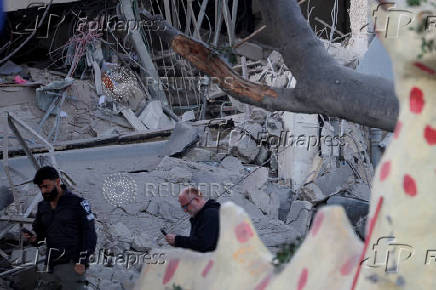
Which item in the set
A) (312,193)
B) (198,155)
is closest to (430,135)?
(312,193)

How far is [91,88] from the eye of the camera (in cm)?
1379

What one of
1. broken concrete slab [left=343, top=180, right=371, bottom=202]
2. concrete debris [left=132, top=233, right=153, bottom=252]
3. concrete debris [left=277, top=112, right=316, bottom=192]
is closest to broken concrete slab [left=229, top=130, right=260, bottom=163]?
concrete debris [left=277, top=112, right=316, bottom=192]

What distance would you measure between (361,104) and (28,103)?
33.1 ft

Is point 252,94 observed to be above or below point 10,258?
above

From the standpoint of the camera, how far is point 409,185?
10.4 feet

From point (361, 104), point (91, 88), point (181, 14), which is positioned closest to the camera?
point (361, 104)

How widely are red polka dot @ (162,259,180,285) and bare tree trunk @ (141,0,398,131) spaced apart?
4.54ft

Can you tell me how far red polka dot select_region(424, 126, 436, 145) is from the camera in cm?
313

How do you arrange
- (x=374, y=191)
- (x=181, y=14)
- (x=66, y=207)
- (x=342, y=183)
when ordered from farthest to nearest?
(x=181, y=14) < (x=342, y=183) < (x=66, y=207) < (x=374, y=191)

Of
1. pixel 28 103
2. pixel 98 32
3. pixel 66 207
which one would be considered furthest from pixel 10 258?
pixel 98 32

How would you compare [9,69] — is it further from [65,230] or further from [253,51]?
[65,230]

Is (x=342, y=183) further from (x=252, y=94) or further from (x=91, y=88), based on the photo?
(x=252, y=94)

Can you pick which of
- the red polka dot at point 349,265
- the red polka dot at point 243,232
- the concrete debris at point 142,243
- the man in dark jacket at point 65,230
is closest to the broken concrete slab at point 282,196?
the concrete debris at point 142,243

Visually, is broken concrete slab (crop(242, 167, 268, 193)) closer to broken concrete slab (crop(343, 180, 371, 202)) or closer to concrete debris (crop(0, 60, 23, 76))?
broken concrete slab (crop(343, 180, 371, 202))
